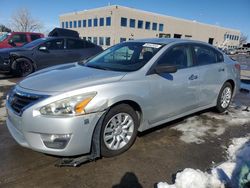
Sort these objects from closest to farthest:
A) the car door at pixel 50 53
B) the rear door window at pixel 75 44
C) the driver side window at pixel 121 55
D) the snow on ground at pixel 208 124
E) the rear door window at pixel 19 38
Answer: the driver side window at pixel 121 55, the snow on ground at pixel 208 124, the car door at pixel 50 53, the rear door window at pixel 75 44, the rear door window at pixel 19 38

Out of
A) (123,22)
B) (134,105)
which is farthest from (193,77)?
(123,22)

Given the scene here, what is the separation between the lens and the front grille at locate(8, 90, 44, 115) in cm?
283

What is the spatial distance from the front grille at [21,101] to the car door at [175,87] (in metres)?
1.58

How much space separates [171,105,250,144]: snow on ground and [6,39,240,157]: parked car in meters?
0.34

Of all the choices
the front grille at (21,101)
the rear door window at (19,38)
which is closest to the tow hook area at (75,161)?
the front grille at (21,101)

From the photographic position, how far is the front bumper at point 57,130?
272 cm

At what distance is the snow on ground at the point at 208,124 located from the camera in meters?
4.16

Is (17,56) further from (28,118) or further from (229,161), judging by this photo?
(229,161)

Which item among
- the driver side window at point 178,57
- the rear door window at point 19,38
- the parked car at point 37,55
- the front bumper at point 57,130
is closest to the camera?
the front bumper at point 57,130

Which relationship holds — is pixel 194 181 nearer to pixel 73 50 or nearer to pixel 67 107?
pixel 67 107

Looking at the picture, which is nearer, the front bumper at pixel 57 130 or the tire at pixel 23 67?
the front bumper at pixel 57 130

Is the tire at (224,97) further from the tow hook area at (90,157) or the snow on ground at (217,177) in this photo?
the tow hook area at (90,157)

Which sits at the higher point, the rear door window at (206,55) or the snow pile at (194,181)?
the rear door window at (206,55)

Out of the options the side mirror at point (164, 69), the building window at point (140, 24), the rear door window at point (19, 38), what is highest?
the building window at point (140, 24)
